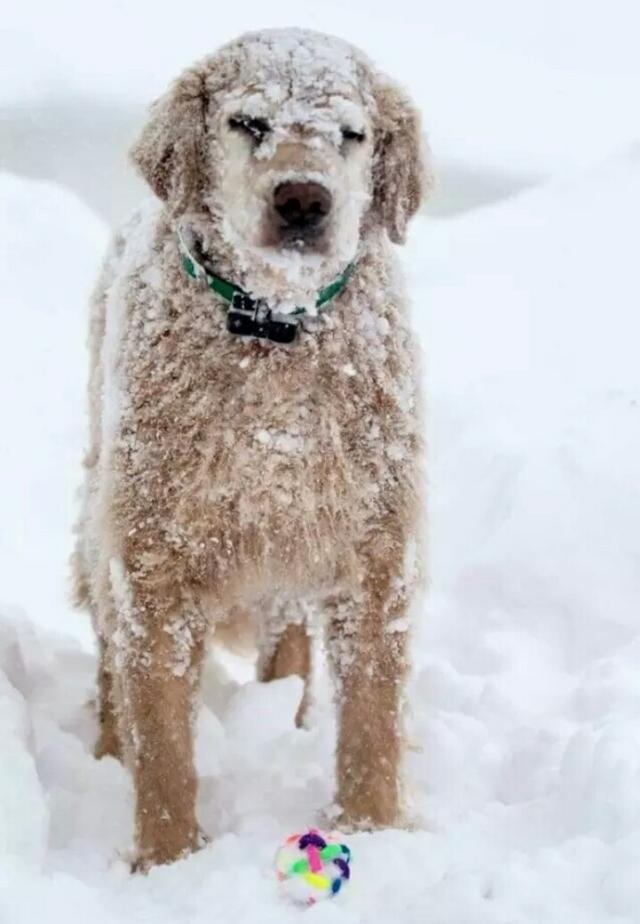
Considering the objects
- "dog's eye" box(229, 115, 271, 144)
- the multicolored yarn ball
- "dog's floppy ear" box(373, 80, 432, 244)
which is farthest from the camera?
"dog's floppy ear" box(373, 80, 432, 244)

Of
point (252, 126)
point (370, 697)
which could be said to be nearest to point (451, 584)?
point (370, 697)

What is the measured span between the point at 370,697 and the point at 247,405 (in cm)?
79

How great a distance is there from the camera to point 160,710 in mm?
3018

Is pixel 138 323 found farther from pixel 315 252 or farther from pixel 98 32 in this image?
pixel 98 32

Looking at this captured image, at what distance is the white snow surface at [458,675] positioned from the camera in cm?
248

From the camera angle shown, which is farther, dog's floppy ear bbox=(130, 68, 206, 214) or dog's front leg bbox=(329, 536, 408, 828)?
dog's front leg bbox=(329, 536, 408, 828)

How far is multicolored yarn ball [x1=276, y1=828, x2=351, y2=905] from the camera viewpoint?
8.07 feet

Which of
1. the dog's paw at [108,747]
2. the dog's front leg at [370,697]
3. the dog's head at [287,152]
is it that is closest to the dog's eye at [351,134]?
the dog's head at [287,152]

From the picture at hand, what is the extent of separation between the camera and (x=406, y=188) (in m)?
3.11

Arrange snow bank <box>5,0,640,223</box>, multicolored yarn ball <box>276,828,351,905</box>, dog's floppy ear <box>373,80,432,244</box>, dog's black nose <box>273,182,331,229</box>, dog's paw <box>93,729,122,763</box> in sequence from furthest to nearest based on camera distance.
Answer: snow bank <box>5,0,640,223</box>
dog's paw <box>93,729,122,763</box>
dog's floppy ear <box>373,80,432,244</box>
dog's black nose <box>273,182,331,229</box>
multicolored yarn ball <box>276,828,351,905</box>

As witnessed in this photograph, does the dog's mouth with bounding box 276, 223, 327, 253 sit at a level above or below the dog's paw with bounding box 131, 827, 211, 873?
above

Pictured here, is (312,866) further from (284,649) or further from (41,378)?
(41,378)

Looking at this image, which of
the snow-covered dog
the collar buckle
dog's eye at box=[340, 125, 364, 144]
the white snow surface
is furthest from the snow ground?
dog's eye at box=[340, 125, 364, 144]

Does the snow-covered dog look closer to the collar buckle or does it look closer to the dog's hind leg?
the collar buckle
